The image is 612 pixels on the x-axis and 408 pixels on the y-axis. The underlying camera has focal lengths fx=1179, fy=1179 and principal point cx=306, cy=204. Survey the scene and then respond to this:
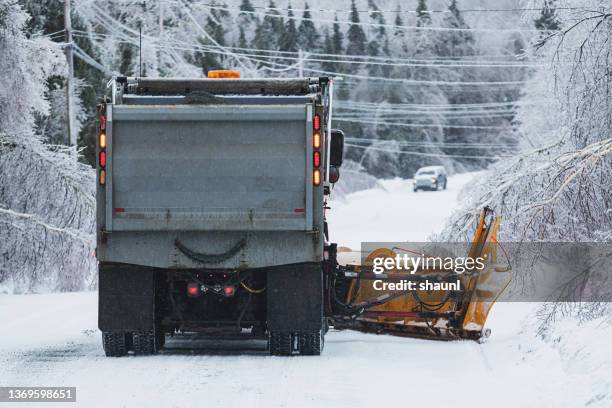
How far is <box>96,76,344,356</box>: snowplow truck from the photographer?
10953mm

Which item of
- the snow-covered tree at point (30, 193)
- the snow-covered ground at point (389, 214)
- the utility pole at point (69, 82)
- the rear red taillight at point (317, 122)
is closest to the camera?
the rear red taillight at point (317, 122)

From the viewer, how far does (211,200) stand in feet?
36.1

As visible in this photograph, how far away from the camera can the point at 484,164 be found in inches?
3765

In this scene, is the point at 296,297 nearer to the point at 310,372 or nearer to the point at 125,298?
the point at 310,372

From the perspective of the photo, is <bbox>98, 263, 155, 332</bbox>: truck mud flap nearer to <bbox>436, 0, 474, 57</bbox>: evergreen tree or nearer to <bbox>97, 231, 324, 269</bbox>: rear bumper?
<bbox>97, 231, 324, 269</bbox>: rear bumper

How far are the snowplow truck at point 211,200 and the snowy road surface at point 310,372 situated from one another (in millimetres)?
713

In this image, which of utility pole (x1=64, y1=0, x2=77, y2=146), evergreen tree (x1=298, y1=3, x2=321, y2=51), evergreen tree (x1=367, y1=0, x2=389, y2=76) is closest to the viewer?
utility pole (x1=64, y1=0, x2=77, y2=146)

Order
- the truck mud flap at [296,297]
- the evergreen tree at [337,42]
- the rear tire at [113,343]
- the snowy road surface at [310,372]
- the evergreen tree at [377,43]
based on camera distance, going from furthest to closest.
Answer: the evergreen tree at [337,42] < the evergreen tree at [377,43] < the rear tire at [113,343] < the truck mud flap at [296,297] < the snowy road surface at [310,372]

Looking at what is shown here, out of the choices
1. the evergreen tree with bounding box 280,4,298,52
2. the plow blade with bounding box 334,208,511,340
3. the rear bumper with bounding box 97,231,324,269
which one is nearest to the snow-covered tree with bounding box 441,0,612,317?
the plow blade with bounding box 334,208,511,340

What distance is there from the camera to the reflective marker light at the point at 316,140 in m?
10.9

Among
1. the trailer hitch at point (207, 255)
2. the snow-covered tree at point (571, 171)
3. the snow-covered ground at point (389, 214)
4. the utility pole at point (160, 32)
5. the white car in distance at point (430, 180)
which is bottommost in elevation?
the snow-covered ground at point (389, 214)

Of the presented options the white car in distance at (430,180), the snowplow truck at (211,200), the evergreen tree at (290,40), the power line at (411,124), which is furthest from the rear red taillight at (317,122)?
the evergreen tree at (290,40)

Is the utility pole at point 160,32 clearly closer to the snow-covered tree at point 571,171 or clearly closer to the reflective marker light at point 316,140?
the snow-covered tree at point 571,171

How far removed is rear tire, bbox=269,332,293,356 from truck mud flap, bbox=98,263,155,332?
1195mm
